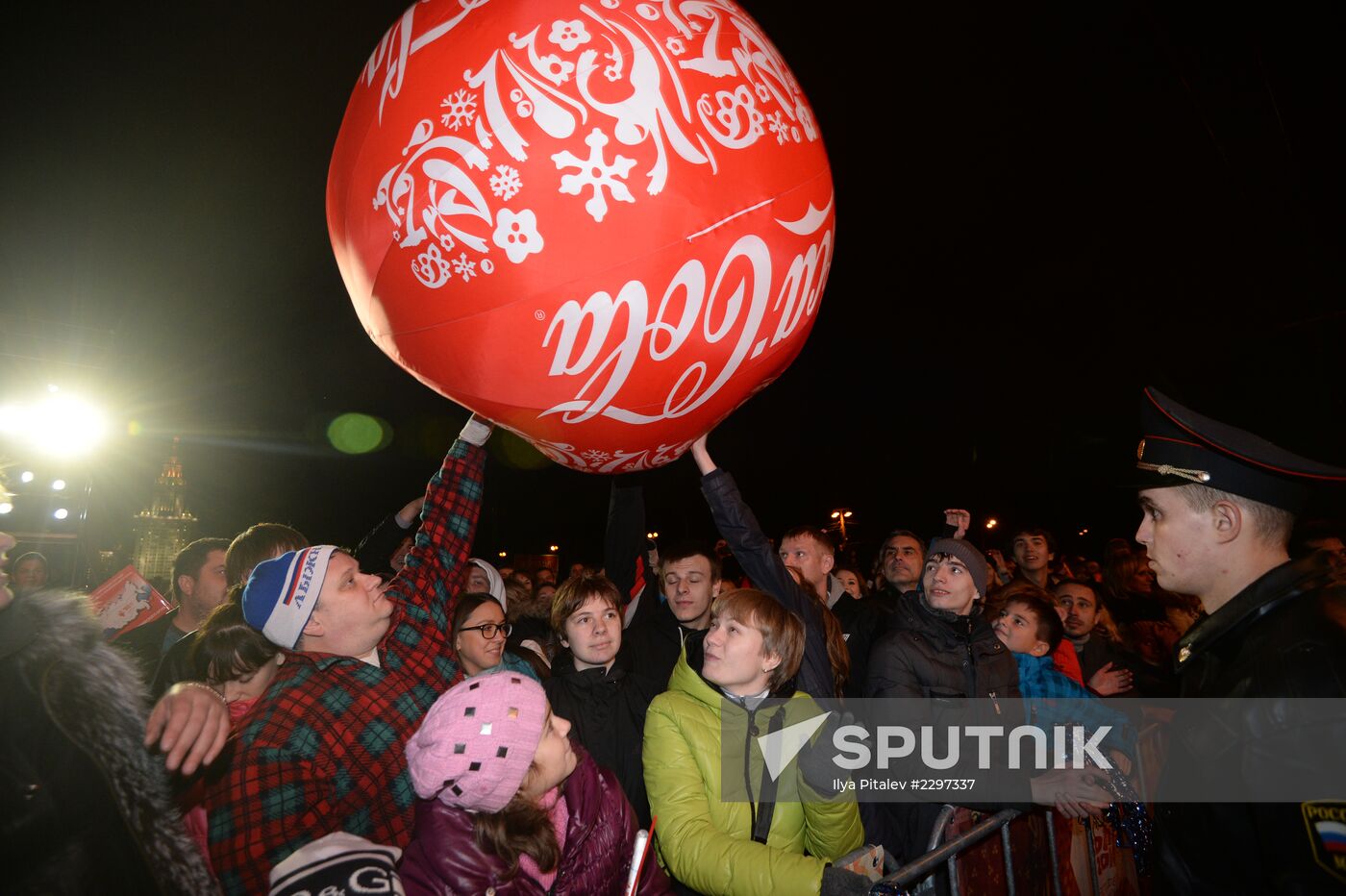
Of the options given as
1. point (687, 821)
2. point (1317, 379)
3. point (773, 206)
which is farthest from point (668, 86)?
point (1317, 379)

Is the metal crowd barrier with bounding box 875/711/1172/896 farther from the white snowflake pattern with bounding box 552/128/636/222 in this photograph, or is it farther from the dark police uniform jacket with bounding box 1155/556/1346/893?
the white snowflake pattern with bounding box 552/128/636/222

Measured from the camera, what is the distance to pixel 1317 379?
7926 mm

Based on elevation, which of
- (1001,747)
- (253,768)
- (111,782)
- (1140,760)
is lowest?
(1140,760)

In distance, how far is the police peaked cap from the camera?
1794 millimetres

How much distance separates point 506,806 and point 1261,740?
1783 millimetres

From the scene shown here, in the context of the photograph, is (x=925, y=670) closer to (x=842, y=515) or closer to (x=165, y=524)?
(x=842, y=515)

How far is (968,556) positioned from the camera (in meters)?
3.47

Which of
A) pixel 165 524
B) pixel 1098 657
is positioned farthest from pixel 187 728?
pixel 165 524

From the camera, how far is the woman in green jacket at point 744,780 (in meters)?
2.05

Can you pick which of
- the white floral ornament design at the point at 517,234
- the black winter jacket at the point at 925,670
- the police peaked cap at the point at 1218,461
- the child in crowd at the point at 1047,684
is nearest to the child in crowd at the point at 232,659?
the white floral ornament design at the point at 517,234

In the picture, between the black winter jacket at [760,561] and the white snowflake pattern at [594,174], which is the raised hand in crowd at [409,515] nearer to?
the black winter jacket at [760,561]

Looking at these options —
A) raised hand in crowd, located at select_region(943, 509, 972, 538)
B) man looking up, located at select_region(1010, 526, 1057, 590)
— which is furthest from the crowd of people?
man looking up, located at select_region(1010, 526, 1057, 590)

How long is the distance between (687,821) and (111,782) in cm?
157

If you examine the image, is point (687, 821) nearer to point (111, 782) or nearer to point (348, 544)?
point (111, 782)
